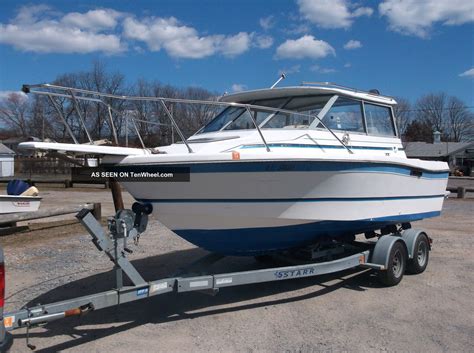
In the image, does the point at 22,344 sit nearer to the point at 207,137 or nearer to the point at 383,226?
the point at 207,137

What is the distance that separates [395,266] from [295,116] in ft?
7.64

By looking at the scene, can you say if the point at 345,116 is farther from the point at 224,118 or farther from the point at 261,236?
the point at 261,236

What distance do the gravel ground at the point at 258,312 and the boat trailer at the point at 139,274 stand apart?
0.34 metres

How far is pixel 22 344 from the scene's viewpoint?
427 centimetres

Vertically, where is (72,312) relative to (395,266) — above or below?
above

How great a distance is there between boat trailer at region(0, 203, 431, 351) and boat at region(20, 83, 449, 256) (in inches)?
12.6

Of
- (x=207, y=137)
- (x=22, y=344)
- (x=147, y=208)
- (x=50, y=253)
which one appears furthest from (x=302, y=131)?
(x=50, y=253)

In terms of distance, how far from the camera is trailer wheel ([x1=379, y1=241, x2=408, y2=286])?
19.8ft

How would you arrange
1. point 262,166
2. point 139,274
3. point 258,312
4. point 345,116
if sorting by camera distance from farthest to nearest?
point 345,116 < point 258,312 < point 139,274 < point 262,166

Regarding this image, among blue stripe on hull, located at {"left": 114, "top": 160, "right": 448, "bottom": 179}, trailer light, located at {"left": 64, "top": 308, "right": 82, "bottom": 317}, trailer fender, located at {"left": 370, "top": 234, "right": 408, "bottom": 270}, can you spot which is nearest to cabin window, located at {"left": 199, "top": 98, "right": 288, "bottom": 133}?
blue stripe on hull, located at {"left": 114, "top": 160, "right": 448, "bottom": 179}

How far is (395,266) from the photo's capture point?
20.5ft

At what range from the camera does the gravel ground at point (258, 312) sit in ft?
14.2

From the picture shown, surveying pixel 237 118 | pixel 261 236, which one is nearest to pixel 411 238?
pixel 261 236

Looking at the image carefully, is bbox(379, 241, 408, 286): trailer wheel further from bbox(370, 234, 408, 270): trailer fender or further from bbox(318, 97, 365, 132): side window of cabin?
bbox(318, 97, 365, 132): side window of cabin
